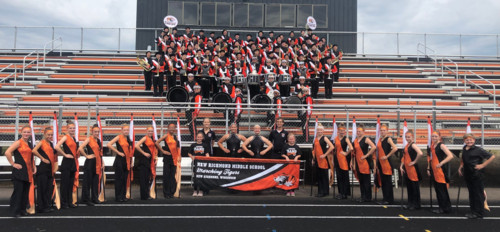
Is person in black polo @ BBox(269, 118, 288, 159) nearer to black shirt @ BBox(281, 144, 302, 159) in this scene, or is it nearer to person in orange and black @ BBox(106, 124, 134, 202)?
black shirt @ BBox(281, 144, 302, 159)

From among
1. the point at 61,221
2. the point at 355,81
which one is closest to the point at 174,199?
the point at 61,221

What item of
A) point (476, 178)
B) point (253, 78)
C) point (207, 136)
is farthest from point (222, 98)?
point (476, 178)

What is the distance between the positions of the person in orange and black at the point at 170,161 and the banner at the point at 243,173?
52 cm

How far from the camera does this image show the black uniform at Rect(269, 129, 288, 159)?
9906 millimetres

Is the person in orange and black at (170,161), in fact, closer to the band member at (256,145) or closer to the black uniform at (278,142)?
the band member at (256,145)

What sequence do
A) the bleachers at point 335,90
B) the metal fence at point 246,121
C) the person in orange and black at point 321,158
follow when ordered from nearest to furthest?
the person in orange and black at point 321,158
the metal fence at point 246,121
the bleachers at point 335,90

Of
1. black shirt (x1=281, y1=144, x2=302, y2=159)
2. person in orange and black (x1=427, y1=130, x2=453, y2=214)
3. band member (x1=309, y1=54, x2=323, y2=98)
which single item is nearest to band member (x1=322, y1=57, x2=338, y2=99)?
band member (x1=309, y1=54, x2=323, y2=98)

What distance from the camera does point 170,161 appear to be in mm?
9336

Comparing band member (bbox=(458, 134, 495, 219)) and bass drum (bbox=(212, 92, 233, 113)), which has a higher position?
bass drum (bbox=(212, 92, 233, 113))

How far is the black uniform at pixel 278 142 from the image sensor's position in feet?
32.5

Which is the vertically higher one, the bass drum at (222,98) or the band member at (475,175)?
Answer: the bass drum at (222,98)

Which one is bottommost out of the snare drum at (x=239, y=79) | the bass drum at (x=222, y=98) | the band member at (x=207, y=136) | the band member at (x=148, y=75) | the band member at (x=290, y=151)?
the band member at (x=290, y=151)

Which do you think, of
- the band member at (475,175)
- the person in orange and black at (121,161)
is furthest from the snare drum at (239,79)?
the band member at (475,175)

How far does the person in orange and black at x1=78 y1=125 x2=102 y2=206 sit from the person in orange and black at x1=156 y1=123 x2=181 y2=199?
1438 mm
